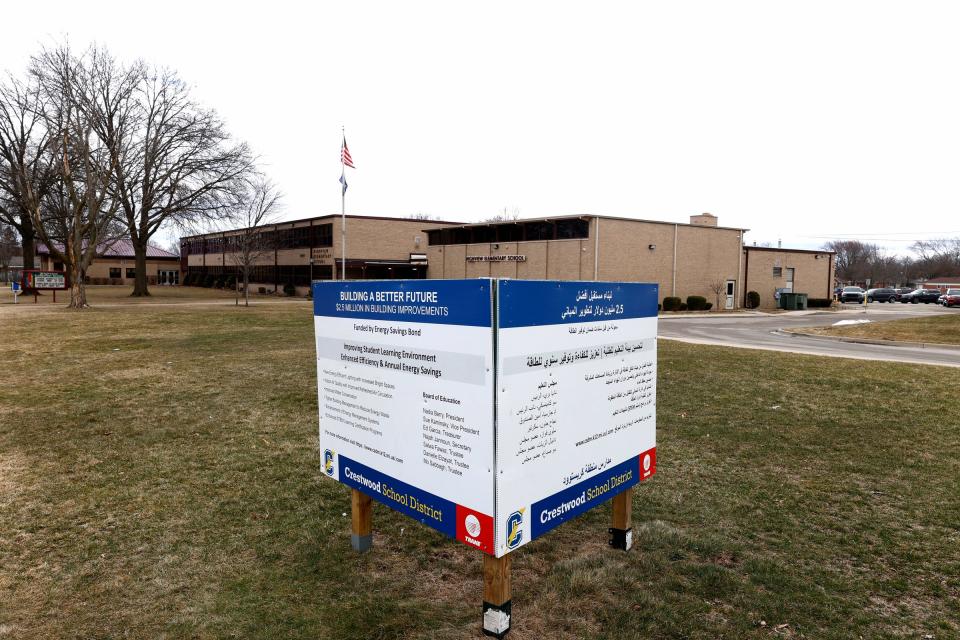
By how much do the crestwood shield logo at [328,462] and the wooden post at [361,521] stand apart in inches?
9.4

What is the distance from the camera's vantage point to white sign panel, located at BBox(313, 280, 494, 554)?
10.1 ft

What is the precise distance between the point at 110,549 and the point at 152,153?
1553 inches

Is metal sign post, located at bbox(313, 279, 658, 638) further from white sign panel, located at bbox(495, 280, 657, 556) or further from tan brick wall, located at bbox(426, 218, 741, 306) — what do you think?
tan brick wall, located at bbox(426, 218, 741, 306)

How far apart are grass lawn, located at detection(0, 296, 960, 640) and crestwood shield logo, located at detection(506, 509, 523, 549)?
58cm

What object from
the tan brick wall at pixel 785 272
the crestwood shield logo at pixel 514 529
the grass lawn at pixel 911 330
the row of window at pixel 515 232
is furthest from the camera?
the tan brick wall at pixel 785 272

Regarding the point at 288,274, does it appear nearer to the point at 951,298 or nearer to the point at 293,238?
the point at 293,238

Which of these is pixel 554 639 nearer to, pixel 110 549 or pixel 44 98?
pixel 110 549

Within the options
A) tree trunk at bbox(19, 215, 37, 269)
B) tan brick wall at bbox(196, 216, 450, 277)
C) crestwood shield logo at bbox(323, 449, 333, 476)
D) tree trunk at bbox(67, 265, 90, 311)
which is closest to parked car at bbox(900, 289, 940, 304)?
tan brick wall at bbox(196, 216, 450, 277)

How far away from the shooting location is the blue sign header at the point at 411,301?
9.86 ft

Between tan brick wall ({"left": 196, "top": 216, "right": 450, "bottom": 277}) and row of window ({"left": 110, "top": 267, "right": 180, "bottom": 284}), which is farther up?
tan brick wall ({"left": 196, "top": 216, "right": 450, "bottom": 277})

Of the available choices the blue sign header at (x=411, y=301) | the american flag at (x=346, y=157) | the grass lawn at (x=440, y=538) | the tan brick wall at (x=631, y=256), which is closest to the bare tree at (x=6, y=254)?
the tan brick wall at (x=631, y=256)

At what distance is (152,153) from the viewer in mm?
37094

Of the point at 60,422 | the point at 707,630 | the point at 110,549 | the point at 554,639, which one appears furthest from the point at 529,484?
the point at 60,422

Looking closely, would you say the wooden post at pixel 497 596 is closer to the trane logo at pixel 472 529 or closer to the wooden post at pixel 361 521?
the trane logo at pixel 472 529
